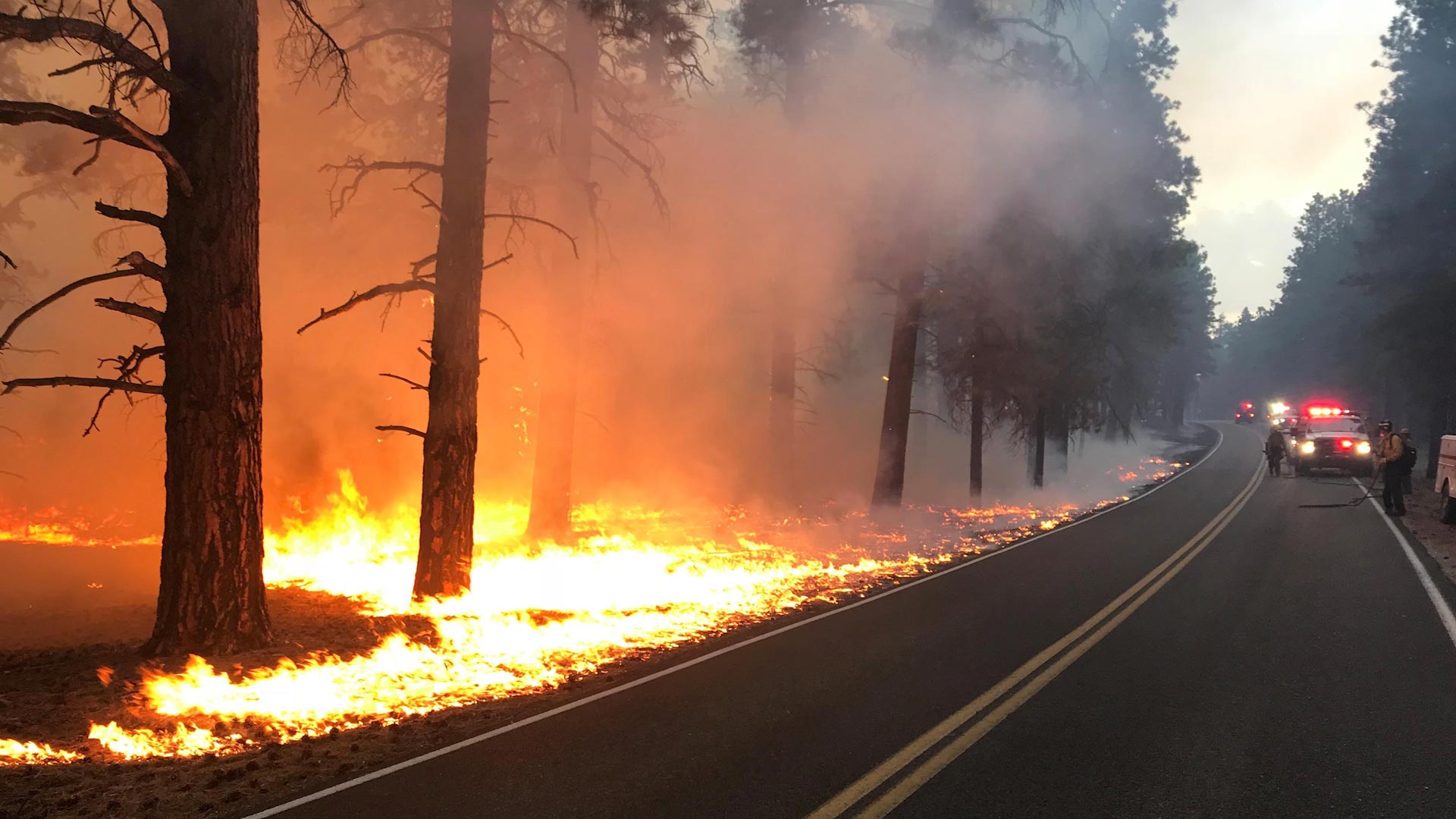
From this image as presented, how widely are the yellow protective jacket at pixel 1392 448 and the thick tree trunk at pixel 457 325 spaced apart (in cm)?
1698

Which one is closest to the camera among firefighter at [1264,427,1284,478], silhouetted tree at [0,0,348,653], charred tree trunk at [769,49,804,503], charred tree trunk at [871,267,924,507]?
silhouetted tree at [0,0,348,653]

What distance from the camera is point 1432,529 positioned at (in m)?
15.3

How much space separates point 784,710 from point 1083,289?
17815 mm

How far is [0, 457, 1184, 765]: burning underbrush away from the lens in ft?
19.3

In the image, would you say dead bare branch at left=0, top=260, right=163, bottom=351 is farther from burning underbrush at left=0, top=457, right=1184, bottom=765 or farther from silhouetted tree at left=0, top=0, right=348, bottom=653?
burning underbrush at left=0, top=457, right=1184, bottom=765

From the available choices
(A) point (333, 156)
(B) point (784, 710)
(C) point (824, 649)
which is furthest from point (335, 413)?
(B) point (784, 710)

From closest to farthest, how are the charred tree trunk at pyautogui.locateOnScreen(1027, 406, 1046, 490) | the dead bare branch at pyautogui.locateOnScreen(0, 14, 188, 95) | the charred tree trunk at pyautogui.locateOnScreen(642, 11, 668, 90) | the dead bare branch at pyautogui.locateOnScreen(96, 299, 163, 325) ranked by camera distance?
the dead bare branch at pyautogui.locateOnScreen(0, 14, 188, 95), the dead bare branch at pyautogui.locateOnScreen(96, 299, 163, 325), the charred tree trunk at pyautogui.locateOnScreen(642, 11, 668, 90), the charred tree trunk at pyautogui.locateOnScreen(1027, 406, 1046, 490)

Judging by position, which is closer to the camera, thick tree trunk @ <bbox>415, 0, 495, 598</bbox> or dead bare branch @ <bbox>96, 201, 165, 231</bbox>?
dead bare branch @ <bbox>96, 201, 165, 231</bbox>

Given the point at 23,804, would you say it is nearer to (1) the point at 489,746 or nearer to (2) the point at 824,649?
(1) the point at 489,746

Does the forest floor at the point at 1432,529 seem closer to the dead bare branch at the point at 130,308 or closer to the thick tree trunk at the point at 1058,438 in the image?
the thick tree trunk at the point at 1058,438

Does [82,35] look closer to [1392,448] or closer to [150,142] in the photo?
[150,142]

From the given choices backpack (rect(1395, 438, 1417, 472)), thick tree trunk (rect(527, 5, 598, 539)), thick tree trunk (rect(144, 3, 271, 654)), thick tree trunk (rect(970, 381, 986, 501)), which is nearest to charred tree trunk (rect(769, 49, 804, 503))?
thick tree trunk (rect(527, 5, 598, 539))

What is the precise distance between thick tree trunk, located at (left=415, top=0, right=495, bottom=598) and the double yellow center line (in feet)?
17.4

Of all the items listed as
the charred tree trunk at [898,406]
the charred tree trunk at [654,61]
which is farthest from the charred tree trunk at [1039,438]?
the charred tree trunk at [654,61]
